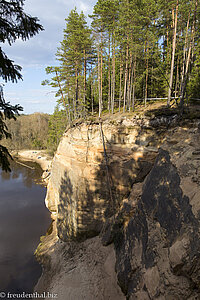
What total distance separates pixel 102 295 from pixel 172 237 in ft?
20.3

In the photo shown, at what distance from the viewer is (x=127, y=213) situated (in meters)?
8.81

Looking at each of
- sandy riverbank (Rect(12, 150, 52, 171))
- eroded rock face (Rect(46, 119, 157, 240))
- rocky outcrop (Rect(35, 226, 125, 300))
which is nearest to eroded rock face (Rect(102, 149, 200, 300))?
rocky outcrop (Rect(35, 226, 125, 300))

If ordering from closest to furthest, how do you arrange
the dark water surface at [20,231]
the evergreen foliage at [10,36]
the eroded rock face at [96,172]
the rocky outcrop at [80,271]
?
the evergreen foliage at [10,36] → the rocky outcrop at [80,271] → the eroded rock face at [96,172] → the dark water surface at [20,231]

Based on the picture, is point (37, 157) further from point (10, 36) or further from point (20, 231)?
point (10, 36)

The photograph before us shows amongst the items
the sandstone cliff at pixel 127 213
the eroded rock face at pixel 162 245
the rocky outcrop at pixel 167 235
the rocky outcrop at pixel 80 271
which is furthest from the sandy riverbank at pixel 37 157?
the rocky outcrop at pixel 167 235

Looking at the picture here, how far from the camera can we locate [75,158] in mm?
12484

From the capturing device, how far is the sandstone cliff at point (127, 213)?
4.66 m

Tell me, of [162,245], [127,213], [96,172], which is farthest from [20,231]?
[162,245]

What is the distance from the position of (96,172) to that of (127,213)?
3928mm

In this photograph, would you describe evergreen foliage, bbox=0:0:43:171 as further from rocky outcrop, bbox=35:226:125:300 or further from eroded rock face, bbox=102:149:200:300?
rocky outcrop, bbox=35:226:125:300

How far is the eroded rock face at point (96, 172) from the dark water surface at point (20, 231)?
405cm

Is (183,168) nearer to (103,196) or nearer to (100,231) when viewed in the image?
(103,196)

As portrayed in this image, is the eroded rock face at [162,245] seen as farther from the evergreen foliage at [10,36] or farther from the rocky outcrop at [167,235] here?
the evergreen foliage at [10,36]

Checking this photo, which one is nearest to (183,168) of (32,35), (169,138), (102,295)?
(169,138)
